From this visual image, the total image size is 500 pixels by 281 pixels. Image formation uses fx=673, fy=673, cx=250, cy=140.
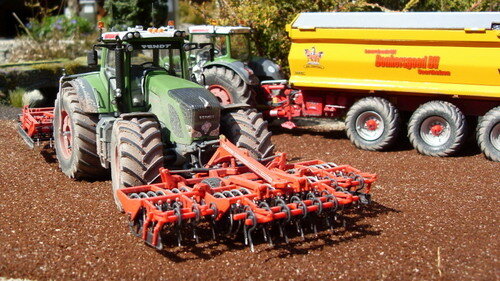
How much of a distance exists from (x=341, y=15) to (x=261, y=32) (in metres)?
3.45

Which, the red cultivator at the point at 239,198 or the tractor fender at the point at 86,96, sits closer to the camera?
the red cultivator at the point at 239,198

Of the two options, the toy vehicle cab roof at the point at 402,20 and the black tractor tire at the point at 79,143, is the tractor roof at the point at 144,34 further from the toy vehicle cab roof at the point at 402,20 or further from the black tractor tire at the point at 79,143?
the toy vehicle cab roof at the point at 402,20

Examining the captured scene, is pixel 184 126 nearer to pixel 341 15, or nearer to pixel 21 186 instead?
pixel 21 186

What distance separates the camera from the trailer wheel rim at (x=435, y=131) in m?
11.3

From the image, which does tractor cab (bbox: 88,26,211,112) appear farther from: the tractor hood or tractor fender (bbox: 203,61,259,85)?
tractor fender (bbox: 203,61,259,85)

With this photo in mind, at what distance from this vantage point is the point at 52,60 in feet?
60.8

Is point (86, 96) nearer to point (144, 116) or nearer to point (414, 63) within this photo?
point (144, 116)

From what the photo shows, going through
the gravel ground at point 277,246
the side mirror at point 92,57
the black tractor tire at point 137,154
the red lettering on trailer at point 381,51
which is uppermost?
the side mirror at point 92,57

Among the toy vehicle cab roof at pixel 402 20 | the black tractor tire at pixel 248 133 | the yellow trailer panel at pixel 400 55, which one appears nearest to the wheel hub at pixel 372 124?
the yellow trailer panel at pixel 400 55

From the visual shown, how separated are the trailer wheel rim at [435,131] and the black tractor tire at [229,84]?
10.8 ft

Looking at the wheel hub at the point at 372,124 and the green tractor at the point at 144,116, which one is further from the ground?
the green tractor at the point at 144,116

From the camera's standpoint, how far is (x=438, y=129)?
11367 mm

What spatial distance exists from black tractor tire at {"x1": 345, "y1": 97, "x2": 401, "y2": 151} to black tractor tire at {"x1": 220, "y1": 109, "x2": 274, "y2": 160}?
415 centimetres

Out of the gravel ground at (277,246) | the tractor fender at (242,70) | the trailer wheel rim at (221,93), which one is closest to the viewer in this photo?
the gravel ground at (277,246)
